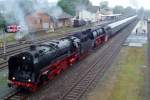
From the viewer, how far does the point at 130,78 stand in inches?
840

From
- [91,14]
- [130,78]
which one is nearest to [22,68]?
[130,78]

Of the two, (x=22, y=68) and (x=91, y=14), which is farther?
(x=91, y=14)

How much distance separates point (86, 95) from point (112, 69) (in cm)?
771

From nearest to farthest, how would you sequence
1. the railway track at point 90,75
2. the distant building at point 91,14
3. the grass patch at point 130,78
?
1. the grass patch at point 130,78
2. the railway track at point 90,75
3. the distant building at point 91,14

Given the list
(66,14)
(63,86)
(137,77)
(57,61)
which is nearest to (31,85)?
(63,86)

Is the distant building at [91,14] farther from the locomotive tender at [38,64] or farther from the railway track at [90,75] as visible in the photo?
the locomotive tender at [38,64]

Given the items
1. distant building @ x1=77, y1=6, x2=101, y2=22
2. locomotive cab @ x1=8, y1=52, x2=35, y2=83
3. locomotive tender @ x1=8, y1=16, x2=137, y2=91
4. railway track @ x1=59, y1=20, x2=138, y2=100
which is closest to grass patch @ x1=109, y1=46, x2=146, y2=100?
railway track @ x1=59, y1=20, x2=138, y2=100

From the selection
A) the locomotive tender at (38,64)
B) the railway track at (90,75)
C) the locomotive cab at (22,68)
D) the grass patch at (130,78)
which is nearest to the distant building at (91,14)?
the railway track at (90,75)

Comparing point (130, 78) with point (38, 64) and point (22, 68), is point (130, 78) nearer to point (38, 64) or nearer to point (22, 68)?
point (38, 64)

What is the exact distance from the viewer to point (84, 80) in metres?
21.1

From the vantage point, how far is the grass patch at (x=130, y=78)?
17.3 metres

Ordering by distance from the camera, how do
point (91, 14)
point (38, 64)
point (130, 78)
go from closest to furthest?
1. point (38, 64)
2. point (130, 78)
3. point (91, 14)

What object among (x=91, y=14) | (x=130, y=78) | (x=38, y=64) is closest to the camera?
(x=38, y=64)

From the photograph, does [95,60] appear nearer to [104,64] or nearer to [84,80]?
[104,64]
